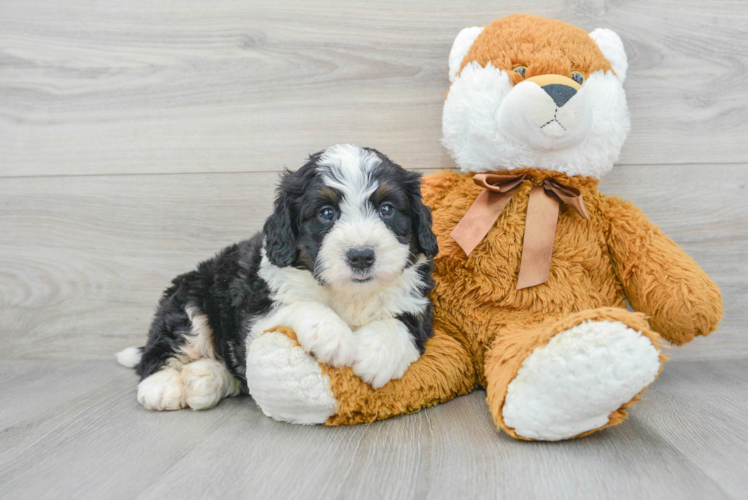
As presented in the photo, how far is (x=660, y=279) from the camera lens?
5.42ft

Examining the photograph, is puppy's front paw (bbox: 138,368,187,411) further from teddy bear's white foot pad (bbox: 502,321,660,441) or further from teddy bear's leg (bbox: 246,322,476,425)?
teddy bear's white foot pad (bbox: 502,321,660,441)

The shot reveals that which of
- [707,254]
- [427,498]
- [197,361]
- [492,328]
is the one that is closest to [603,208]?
[492,328]

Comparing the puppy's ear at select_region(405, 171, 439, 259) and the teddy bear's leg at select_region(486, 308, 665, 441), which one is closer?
the teddy bear's leg at select_region(486, 308, 665, 441)

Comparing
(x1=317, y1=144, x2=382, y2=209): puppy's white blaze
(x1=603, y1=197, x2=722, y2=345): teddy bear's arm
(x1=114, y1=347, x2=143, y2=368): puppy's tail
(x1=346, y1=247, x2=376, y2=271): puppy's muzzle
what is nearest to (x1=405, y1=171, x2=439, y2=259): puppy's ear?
(x1=317, y1=144, x2=382, y2=209): puppy's white blaze

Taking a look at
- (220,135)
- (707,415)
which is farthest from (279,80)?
(707,415)

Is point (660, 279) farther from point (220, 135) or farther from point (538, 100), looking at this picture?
point (220, 135)

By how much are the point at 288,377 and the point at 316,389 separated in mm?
84

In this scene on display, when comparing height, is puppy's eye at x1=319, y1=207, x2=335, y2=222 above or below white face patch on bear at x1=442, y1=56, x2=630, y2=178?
below

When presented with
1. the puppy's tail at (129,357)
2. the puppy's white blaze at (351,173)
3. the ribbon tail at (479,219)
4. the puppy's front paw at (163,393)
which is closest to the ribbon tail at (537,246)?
the ribbon tail at (479,219)

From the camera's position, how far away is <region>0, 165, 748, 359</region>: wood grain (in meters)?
2.22

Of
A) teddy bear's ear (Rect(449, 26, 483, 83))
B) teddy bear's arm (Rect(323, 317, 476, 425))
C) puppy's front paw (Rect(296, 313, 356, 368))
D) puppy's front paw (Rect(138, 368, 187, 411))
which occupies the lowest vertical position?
puppy's front paw (Rect(138, 368, 187, 411))

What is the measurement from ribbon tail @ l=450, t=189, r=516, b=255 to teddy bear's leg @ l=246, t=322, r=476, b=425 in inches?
16.5

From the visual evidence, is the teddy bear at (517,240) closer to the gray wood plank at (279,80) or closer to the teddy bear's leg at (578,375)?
the teddy bear's leg at (578,375)

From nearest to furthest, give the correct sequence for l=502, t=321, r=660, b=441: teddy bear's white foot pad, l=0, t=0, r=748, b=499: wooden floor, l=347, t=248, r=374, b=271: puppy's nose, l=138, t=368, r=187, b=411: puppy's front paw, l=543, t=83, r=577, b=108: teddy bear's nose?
l=502, t=321, r=660, b=441: teddy bear's white foot pad
l=347, t=248, r=374, b=271: puppy's nose
l=543, t=83, r=577, b=108: teddy bear's nose
l=138, t=368, r=187, b=411: puppy's front paw
l=0, t=0, r=748, b=499: wooden floor
